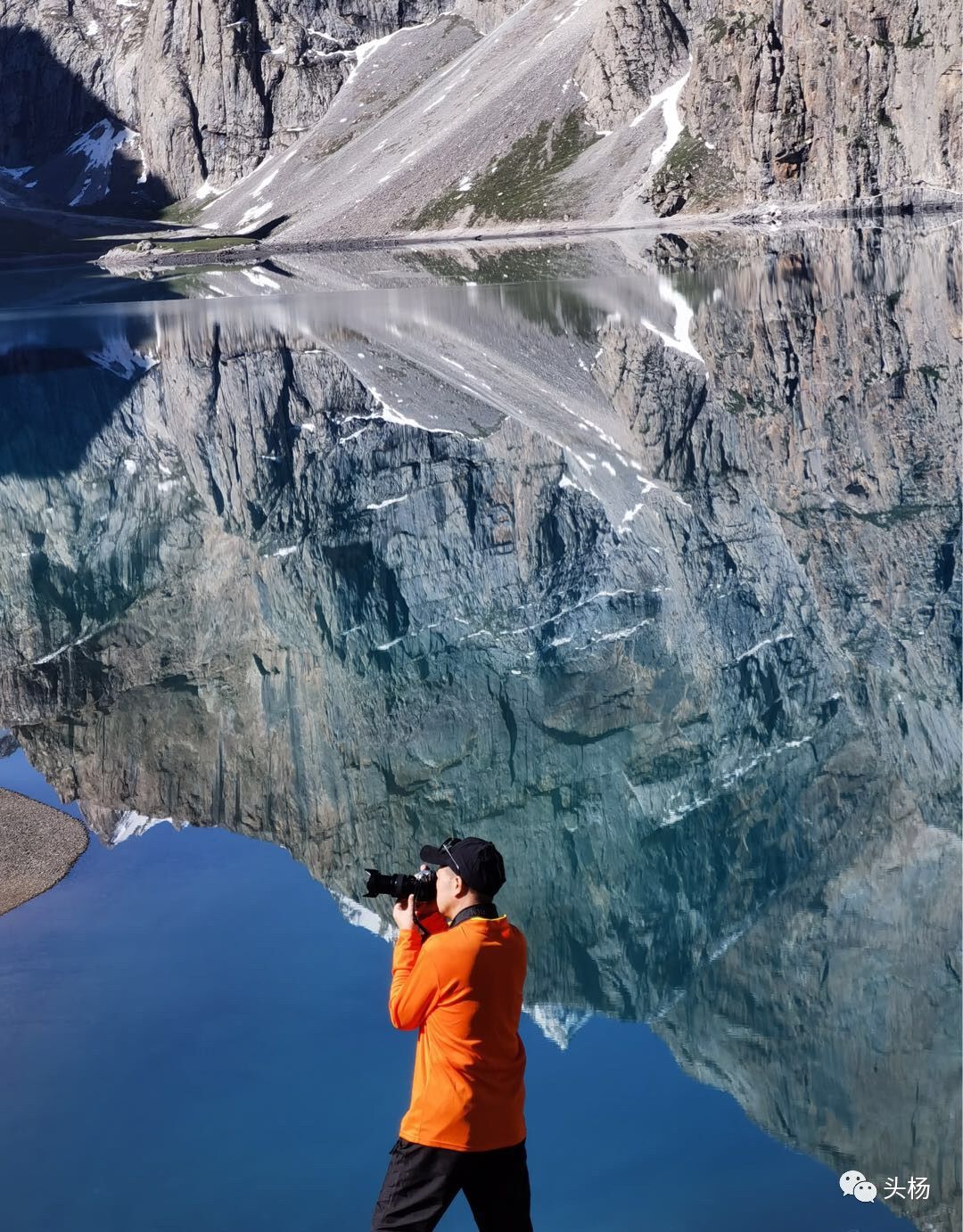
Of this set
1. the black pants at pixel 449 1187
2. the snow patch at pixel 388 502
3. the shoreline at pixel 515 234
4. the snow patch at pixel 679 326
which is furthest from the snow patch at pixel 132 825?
the shoreline at pixel 515 234

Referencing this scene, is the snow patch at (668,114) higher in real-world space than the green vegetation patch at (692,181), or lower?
higher

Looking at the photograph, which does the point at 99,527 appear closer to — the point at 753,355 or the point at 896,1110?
the point at 753,355

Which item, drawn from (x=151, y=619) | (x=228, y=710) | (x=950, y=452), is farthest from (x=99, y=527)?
(x=950, y=452)

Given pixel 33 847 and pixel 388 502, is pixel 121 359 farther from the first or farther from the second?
pixel 33 847

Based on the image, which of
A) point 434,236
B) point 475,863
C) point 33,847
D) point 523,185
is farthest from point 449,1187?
point 523,185

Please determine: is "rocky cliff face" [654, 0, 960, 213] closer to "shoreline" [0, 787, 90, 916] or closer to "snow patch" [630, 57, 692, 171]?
"snow patch" [630, 57, 692, 171]

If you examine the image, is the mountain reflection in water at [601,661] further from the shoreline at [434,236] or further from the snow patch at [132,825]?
the shoreline at [434,236]

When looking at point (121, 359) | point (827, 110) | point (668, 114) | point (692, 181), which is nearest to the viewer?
point (121, 359)
